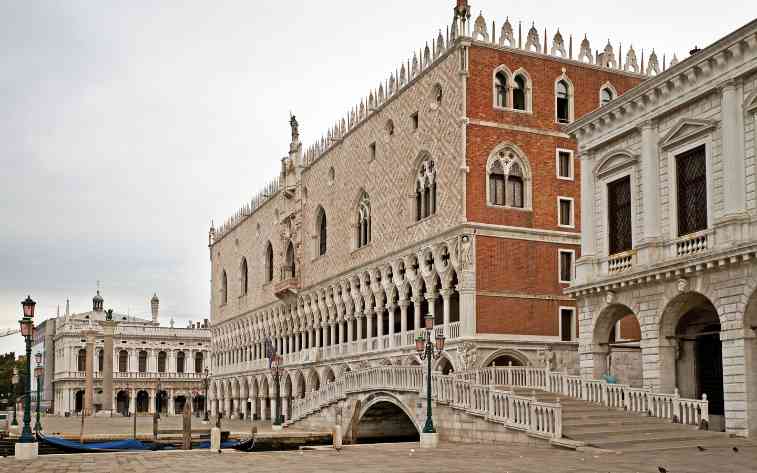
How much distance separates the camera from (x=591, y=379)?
81.1 feet

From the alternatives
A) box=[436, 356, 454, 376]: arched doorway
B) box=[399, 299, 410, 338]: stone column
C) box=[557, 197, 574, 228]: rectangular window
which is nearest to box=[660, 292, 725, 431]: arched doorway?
box=[557, 197, 574, 228]: rectangular window

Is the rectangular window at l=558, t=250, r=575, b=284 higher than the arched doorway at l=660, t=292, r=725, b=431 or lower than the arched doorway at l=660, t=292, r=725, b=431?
higher

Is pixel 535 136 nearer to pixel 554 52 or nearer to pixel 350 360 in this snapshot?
pixel 554 52

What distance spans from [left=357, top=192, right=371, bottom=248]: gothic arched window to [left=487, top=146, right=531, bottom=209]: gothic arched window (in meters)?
9.48

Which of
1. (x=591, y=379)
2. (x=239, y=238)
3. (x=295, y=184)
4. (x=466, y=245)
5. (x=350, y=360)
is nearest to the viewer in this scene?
(x=591, y=379)

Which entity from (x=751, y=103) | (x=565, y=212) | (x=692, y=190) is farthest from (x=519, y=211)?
(x=751, y=103)

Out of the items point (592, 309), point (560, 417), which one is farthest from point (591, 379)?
point (560, 417)

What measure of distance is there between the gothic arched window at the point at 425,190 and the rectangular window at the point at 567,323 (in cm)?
600

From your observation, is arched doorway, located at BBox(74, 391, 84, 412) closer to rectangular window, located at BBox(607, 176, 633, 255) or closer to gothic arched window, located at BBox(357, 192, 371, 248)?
gothic arched window, located at BBox(357, 192, 371, 248)

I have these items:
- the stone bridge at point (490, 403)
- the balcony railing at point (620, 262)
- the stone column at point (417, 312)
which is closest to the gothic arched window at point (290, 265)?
the stone column at point (417, 312)

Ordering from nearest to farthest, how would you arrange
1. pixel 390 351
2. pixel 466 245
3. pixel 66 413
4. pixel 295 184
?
pixel 466 245, pixel 390 351, pixel 295 184, pixel 66 413

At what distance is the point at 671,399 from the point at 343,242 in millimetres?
24687

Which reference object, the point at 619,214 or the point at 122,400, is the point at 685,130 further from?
the point at 122,400

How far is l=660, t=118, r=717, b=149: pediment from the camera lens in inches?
894
